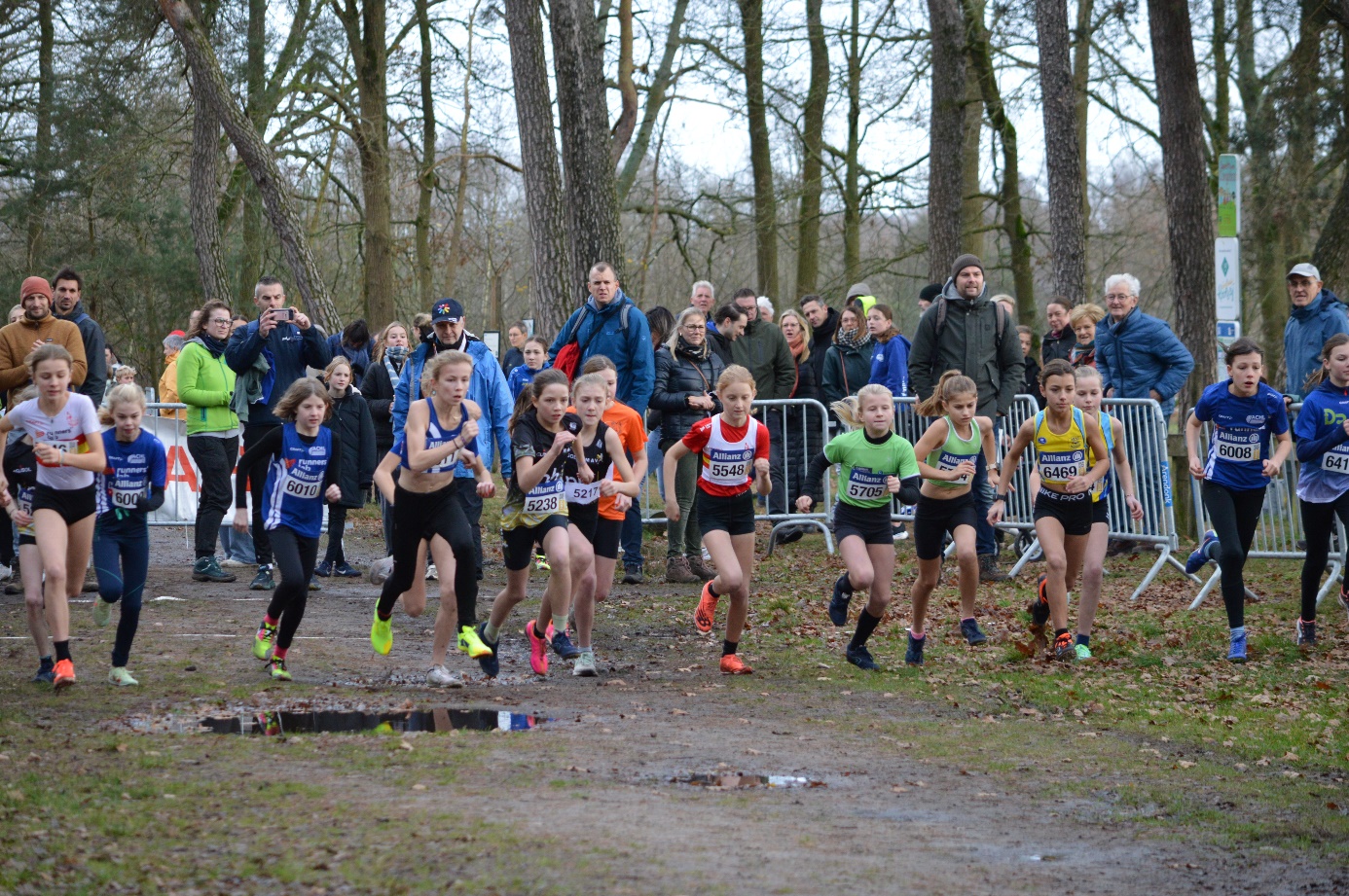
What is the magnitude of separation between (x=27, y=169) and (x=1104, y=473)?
988 inches

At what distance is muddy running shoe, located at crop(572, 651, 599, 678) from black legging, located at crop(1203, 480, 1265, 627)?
4156 mm

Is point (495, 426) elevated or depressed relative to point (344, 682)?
elevated

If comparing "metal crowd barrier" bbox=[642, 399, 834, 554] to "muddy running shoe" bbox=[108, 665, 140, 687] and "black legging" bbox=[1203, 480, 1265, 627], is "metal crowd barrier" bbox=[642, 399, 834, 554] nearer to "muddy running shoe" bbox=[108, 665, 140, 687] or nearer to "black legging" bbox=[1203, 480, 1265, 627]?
"black legging" bbox=[1203, 480, 1265, 627]

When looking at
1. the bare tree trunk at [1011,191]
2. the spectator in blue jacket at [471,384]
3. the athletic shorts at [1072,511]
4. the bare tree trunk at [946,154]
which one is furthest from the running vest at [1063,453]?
the bare tree trunk at [1011,191]

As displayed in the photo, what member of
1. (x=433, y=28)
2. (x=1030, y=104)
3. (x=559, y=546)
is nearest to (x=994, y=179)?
(x=1030, y=104)

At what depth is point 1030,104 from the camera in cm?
2472

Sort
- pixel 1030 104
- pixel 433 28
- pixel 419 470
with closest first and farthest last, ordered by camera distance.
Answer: pixel 419 470
pixel 1030 104
pixel 433 28

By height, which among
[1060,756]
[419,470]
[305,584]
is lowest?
[1060,756]

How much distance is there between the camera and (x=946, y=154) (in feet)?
65.8

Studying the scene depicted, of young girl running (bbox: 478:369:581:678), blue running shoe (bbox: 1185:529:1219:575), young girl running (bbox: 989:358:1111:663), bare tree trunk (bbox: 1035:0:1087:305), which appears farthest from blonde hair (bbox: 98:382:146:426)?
bare tree trunk (bbox: 1035:0:1087:305)

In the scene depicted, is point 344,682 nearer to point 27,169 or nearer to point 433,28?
point 433,28

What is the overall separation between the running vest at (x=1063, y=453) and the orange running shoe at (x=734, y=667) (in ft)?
7.50

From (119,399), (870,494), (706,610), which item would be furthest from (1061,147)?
(119,399)

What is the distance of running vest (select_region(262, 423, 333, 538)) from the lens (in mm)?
8828
